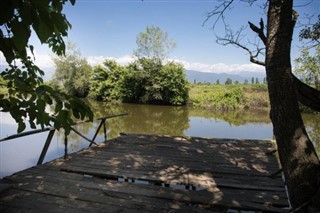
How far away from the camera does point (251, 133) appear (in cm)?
1516

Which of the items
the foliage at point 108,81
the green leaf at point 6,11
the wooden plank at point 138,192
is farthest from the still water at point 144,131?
the foliage at point 108,81

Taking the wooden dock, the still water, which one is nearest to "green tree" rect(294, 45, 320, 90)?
the still water

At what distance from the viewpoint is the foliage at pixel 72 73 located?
33.7 metres

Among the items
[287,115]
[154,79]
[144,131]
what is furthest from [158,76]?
[287,115]

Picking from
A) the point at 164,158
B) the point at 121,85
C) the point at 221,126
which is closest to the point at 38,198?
the point at 164,158

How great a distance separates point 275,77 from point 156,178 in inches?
102

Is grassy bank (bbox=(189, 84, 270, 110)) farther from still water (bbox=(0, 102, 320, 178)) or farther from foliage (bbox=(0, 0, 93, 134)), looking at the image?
foliage (bbox=(0, 0, 93, 134))

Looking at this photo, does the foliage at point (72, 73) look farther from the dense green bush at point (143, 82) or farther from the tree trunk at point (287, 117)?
the tree trunk at point (287, 117)

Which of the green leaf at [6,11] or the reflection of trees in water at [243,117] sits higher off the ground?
the green leaf at [6,11]

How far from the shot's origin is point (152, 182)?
177 inches

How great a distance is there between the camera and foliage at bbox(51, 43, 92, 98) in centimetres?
3372

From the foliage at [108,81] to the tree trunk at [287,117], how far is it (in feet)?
90.3

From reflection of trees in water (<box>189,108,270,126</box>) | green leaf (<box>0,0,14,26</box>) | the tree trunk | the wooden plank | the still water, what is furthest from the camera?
reflection of trees in water (<box>189,108,270,126</box>)

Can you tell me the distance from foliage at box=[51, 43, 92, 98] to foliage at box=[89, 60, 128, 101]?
1760mm
